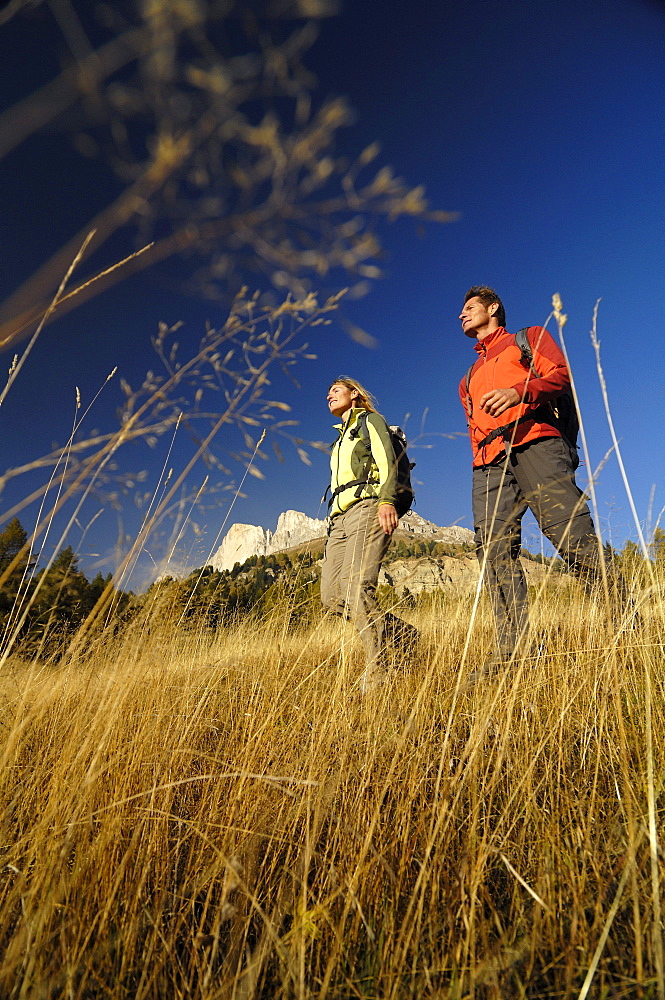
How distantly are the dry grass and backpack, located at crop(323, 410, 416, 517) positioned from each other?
151 centimetres

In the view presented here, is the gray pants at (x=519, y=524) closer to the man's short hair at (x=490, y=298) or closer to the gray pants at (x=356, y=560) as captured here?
the gray pants at (x=356, y=560)

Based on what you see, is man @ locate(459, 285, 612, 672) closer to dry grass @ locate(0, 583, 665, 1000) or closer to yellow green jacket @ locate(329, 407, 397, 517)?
yellow green jacket @ locate(329, 407, 397, 517)

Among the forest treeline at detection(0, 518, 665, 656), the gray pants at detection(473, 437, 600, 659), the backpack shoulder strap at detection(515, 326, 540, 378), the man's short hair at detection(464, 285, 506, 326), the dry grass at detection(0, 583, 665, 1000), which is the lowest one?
the dry grass at detection(0, 583, 665, 1000)

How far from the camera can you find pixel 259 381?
130 centimetres

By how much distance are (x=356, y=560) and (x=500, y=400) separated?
125cm

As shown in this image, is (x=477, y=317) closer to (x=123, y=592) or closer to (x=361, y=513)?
(x=361, y=513)

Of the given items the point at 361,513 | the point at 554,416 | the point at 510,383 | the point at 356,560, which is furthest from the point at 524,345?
the point at 356,560

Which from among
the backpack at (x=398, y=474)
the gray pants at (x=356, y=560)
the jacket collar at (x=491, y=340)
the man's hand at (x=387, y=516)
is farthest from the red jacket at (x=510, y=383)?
the gray pants at (x=356, y=560)

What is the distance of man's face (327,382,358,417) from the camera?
3.37m

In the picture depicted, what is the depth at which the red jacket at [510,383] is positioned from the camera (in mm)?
2395

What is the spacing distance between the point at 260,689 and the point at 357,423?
190 centimetres

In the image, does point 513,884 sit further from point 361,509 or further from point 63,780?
point 361,509

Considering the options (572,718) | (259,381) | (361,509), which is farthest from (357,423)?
(572,718)

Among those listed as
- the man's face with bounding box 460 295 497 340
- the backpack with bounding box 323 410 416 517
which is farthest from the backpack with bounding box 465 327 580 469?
the backpack with bounding box 323 410 416 517
